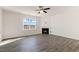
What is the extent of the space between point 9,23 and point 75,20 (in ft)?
17.3

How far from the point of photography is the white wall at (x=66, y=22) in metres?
7.50

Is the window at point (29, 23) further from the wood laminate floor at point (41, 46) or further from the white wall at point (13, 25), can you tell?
the wood laminate floor at point (41, 46)

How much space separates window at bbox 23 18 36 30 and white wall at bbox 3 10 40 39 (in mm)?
417

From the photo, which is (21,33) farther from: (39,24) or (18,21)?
(39,24)

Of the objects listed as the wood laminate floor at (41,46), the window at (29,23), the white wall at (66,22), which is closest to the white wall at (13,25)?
the window at (29,23)

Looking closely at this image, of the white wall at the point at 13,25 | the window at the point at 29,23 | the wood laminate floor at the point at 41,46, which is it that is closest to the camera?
the wood laminate floor at the point at 41,46

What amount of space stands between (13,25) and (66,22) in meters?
4.64

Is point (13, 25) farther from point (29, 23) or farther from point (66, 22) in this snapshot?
point (66, 22)

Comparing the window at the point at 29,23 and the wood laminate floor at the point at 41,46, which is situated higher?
the window at the point at 29,23

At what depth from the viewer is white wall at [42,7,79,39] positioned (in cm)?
750

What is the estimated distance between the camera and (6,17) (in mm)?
7883

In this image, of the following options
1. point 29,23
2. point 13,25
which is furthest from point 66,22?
point 13,25

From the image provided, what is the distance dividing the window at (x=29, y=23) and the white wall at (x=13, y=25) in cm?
42
